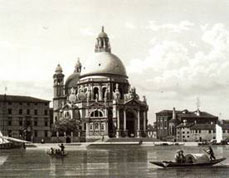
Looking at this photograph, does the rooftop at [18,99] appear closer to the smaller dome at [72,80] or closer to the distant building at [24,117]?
the distant building at [24,117]

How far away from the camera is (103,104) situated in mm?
137875

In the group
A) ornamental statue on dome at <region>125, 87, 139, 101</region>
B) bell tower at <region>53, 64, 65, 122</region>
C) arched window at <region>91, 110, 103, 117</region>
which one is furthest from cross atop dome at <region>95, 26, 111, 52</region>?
arched window at <region>91, 110, 103, 117</region>

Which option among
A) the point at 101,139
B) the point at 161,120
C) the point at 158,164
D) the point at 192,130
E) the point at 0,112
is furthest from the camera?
the point at 161,120

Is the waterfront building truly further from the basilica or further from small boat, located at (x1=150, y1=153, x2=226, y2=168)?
small boat, located at (x1=150, y1=153, x2=226, y2=168)

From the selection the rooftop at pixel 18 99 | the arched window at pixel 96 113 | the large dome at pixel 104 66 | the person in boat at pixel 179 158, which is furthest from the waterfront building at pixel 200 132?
the person in boat at pixel 179 158

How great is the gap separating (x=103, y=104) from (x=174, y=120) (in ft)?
137

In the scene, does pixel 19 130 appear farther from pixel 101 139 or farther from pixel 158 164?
pixel 158 164

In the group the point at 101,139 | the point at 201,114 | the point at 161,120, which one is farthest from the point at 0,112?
the point at 201,114

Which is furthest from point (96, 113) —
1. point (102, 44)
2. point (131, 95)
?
point (102, 44)

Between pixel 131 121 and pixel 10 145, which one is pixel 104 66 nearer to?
pixel 131 121

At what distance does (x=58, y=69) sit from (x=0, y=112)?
48682mm

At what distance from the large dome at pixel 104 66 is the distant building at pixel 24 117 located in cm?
2974

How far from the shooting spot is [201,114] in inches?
7313

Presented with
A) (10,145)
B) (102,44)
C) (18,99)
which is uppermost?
(102,44)
